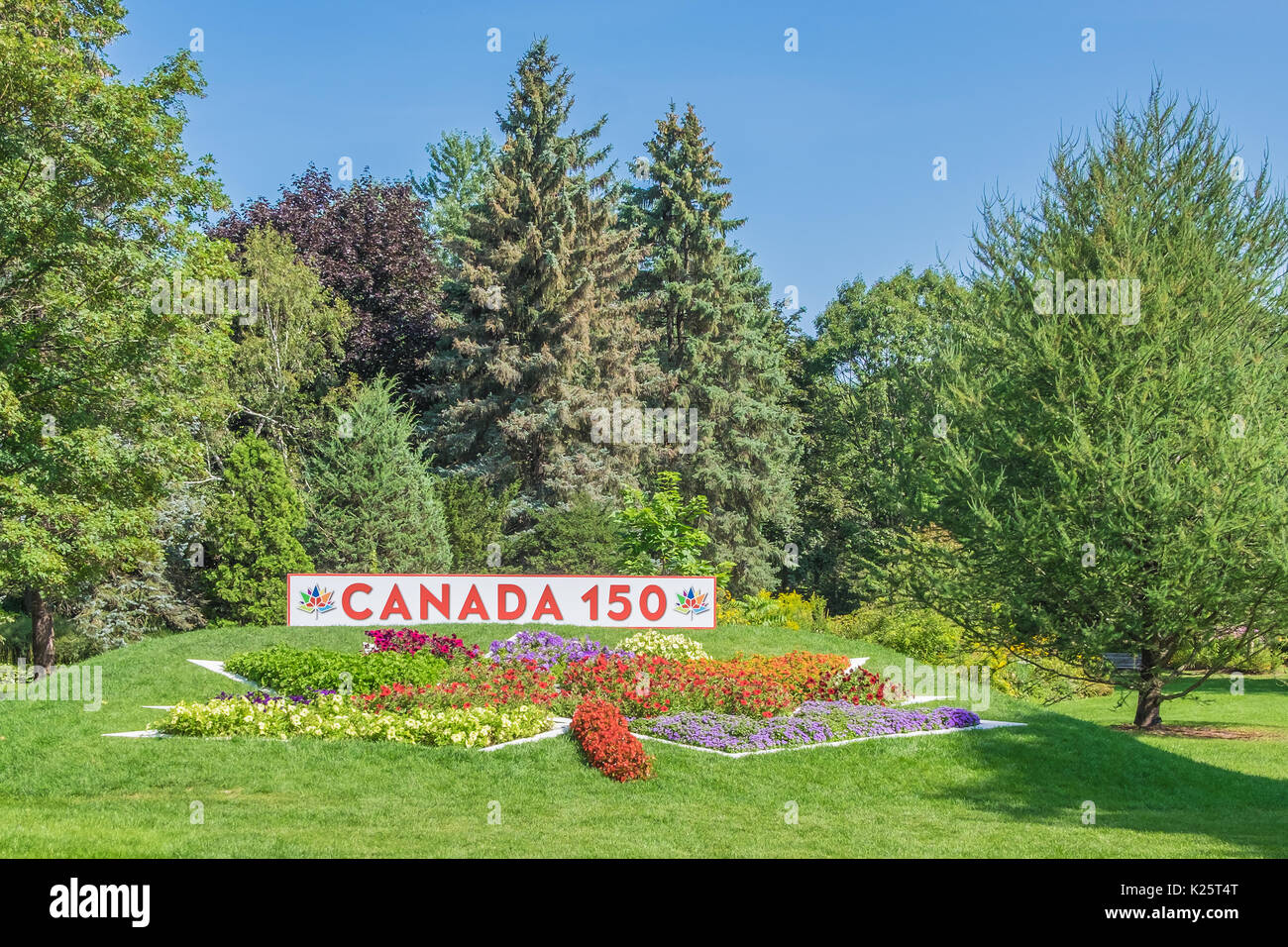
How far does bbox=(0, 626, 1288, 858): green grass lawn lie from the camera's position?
8812mm

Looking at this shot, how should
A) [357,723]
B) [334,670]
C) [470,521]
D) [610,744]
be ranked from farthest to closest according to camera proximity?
[470,521] < [334,670] < [357,723] < [610,744]

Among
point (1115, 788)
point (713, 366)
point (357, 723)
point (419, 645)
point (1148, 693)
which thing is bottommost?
point (1115, 788)

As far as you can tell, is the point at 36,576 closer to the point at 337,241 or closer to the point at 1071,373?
the point at 1071,373

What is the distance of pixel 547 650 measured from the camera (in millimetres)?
17594

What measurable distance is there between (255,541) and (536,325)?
502 inches

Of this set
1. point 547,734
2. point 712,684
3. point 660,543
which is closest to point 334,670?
point 547,734

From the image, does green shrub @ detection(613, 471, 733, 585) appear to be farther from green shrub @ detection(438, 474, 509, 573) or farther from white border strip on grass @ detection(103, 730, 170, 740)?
white border strip on grass @ detection(103, 730, 170, 740)

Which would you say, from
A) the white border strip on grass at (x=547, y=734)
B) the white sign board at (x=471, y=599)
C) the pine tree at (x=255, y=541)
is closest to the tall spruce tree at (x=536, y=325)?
the pine tree at (x=255, y=541)

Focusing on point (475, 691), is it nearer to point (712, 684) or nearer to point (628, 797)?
point (712, 684)

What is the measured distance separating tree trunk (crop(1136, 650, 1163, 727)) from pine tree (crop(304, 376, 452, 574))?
16350 mm

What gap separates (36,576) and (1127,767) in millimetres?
15710

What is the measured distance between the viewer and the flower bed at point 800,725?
12.6 metres

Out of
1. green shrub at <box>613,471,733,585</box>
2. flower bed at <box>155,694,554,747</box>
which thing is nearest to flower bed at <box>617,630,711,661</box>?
flower bed at <box>155,694,554,747</box>

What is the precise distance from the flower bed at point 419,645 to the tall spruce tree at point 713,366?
18.8 m
